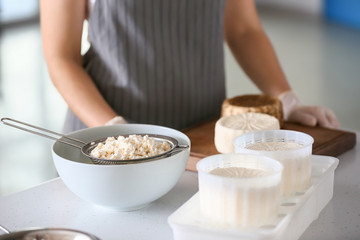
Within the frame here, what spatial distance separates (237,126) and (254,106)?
0.89ft

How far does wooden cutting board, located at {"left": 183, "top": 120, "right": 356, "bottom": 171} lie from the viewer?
160 cm

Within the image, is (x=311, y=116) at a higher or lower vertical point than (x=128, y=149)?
lower

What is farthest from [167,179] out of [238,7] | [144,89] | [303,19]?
[303,19]

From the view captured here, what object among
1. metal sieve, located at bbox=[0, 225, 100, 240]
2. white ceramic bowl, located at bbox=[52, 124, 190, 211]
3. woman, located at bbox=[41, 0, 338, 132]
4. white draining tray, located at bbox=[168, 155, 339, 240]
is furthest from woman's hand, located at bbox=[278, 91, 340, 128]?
metal sieve, located at bbox=[0, 225, 100, 240]

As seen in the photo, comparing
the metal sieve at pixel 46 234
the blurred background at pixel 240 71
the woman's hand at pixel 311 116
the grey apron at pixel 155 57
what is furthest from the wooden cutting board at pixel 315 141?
the blurred background at pixel 240 71

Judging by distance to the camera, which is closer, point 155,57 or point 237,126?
point 237,126

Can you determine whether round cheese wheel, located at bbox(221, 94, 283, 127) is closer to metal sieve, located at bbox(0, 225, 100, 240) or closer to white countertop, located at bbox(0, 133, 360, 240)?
white countertop, located at bbox(0, 133, 360, 240)

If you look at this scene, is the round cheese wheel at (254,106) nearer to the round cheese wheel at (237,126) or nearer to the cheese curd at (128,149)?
the round cheese wheel at (237,126)

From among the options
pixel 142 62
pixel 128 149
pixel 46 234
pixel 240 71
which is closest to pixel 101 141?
pixel 128 149

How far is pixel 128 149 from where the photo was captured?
4.09ft

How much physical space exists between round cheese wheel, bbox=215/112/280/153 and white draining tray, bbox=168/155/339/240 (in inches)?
10.1

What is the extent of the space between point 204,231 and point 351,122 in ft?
13.0

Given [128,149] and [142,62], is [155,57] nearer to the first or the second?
[142,62]

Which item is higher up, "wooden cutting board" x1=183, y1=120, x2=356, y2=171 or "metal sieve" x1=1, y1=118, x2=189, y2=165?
"metal sieve" x1=1, y1=118, x2=189, y2=165
